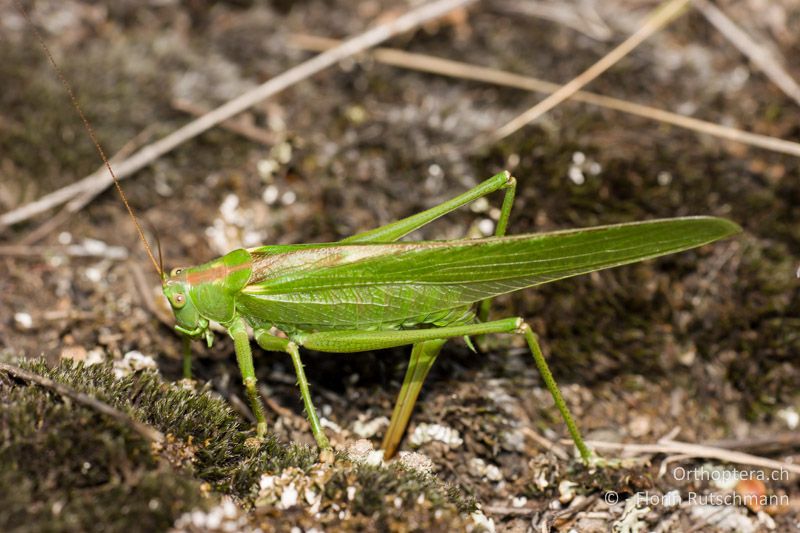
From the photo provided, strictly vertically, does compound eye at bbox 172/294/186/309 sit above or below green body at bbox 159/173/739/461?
below

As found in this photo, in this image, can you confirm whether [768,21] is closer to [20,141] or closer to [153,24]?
[153,24]

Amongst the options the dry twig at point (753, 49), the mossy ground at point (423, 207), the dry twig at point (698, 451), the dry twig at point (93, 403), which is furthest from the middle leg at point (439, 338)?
the dry twig at point (753, 49)

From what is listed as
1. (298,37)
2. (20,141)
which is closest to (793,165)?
(298,37)

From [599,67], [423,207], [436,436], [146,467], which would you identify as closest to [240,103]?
[423,207]

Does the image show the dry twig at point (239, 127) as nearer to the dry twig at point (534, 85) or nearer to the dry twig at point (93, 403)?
the dry twig at point (534, 85)

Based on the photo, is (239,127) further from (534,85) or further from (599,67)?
(599,67)

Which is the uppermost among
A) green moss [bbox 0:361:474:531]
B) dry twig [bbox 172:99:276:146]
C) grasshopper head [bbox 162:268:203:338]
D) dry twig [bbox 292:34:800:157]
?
dry twig [bbox 292:34:800:157]

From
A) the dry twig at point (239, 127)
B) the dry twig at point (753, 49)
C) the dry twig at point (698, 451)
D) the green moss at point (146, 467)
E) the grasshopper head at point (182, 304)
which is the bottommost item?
the green moss at point (146, 467)

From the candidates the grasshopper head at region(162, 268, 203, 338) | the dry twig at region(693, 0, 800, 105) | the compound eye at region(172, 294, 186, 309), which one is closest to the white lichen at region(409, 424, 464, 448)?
the grasshopper head at region(162, 268, 203, 338)

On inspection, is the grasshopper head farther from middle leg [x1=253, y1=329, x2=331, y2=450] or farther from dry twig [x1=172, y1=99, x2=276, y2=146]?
dry twig [x1=172, y1=99, x2=276, y2=146]
